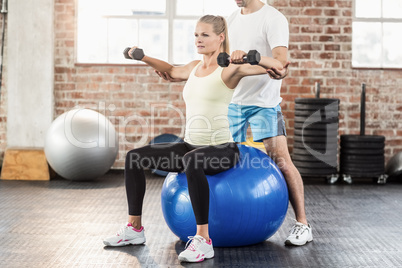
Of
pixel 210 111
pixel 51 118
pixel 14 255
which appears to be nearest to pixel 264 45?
pixel 210 111

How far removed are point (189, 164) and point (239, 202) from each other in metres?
0.33

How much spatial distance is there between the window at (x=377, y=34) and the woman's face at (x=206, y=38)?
3.63 m

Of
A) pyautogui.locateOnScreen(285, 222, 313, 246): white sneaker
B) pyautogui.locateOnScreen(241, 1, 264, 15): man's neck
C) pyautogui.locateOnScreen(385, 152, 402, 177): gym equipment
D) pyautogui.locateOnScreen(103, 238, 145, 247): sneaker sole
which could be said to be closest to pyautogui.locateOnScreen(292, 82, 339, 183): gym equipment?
pyautogui.locateOnScreen(385, 152, 402, 177): gym equipment

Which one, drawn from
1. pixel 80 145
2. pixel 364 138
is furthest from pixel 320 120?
pixel 80 145

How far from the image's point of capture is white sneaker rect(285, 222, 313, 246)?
3.15 meters

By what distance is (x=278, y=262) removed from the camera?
2.82 m

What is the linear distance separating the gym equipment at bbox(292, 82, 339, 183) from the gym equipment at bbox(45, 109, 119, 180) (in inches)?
73.5

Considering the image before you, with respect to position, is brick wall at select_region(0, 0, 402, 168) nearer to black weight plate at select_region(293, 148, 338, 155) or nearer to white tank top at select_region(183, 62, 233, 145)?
black weight plate at select_region(293, 148, 338, 155)

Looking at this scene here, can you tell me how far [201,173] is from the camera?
9.08 feet

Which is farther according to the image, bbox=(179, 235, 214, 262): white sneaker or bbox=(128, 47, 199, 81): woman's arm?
bbox=(128, 47, 199, 81): woman's arm

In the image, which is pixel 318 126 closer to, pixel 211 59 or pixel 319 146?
pixel 319 146

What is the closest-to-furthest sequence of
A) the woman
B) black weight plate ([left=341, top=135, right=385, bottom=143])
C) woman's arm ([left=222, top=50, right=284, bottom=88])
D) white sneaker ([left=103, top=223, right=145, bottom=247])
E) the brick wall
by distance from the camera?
woman's arm ([left=222, top=50, right=284, bottom=88]), the woman, white sneaker ([left=103, top=223, right=145, bottom=247]), black weight plate ([left=341, top=135, right=385, bottom=143]), the brick wall

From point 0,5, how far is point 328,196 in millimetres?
→ 3908

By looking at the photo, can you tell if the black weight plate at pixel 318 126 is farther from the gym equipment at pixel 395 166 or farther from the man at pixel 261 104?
the man at pixel 261 104
